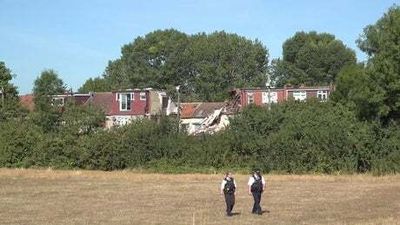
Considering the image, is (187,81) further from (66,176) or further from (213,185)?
Result: (213,185)

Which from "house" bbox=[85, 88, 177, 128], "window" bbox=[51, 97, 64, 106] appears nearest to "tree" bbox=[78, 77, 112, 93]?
"house" bbox=[85, 88, 177, 128]

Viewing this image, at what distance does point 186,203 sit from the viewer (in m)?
28.5

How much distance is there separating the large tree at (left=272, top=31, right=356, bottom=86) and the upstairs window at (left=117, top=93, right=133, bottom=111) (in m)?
39.2

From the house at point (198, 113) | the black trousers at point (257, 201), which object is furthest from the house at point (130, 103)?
the black trousers at point (257, 201)

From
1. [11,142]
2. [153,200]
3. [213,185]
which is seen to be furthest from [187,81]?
[153,200]

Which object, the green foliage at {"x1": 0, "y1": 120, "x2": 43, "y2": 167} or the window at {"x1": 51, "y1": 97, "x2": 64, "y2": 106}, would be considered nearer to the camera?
the green foliage at {"x1": 0, "y1": 120, "x2": 43, "y2": 167}

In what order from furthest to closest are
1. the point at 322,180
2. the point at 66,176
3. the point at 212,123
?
the point at 212,123 → the point at 66,176 → the point at 322,180

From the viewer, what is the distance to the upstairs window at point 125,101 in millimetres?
93188

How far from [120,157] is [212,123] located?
31.0m

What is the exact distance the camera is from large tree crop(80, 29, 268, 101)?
416 ft

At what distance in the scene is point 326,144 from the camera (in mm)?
53500

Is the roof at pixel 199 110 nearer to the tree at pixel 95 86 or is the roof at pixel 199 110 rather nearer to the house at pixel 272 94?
the house at pixel 272 94

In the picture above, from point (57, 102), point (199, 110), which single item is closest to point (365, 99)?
Result: point (57, 102)

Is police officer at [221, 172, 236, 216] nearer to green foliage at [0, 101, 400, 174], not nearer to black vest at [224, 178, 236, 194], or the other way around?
black vest at [224, 178, 236, 194]
